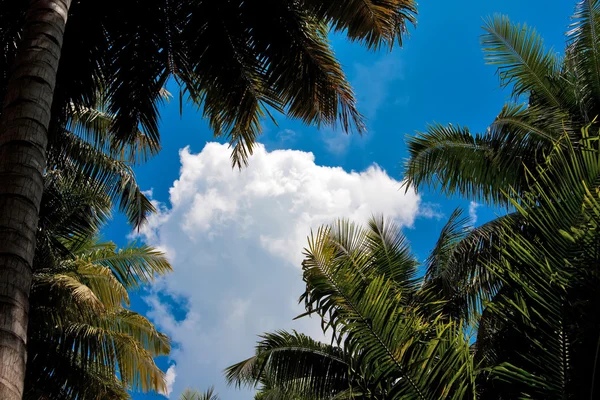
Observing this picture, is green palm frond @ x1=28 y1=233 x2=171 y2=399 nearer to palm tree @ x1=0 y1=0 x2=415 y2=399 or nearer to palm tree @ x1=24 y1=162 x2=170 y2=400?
palm tree @ x1=24 y1=162 x2=170 y2=400

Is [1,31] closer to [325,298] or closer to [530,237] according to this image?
[325,298]

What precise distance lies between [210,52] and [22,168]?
4.29 m

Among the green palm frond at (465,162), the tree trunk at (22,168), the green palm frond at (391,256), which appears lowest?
the tree trunk at (22,168)

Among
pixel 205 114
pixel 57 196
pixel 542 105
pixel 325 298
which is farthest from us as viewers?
pixel 57 196

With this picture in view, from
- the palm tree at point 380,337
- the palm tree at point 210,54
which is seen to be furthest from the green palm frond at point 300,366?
the palm tree at point 210,54

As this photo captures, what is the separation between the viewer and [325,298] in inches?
226

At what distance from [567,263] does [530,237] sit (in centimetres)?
69

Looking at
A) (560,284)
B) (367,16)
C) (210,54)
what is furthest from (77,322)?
(560,284)

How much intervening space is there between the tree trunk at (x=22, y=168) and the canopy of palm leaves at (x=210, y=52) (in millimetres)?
2652

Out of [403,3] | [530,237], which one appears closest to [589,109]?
[403,3]

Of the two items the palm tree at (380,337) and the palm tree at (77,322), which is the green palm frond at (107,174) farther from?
the palm tree at (380,337)

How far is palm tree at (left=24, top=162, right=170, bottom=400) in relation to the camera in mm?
10000

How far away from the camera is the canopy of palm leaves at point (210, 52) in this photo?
7.38 metres

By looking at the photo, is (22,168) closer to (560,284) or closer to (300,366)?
(560,284)
